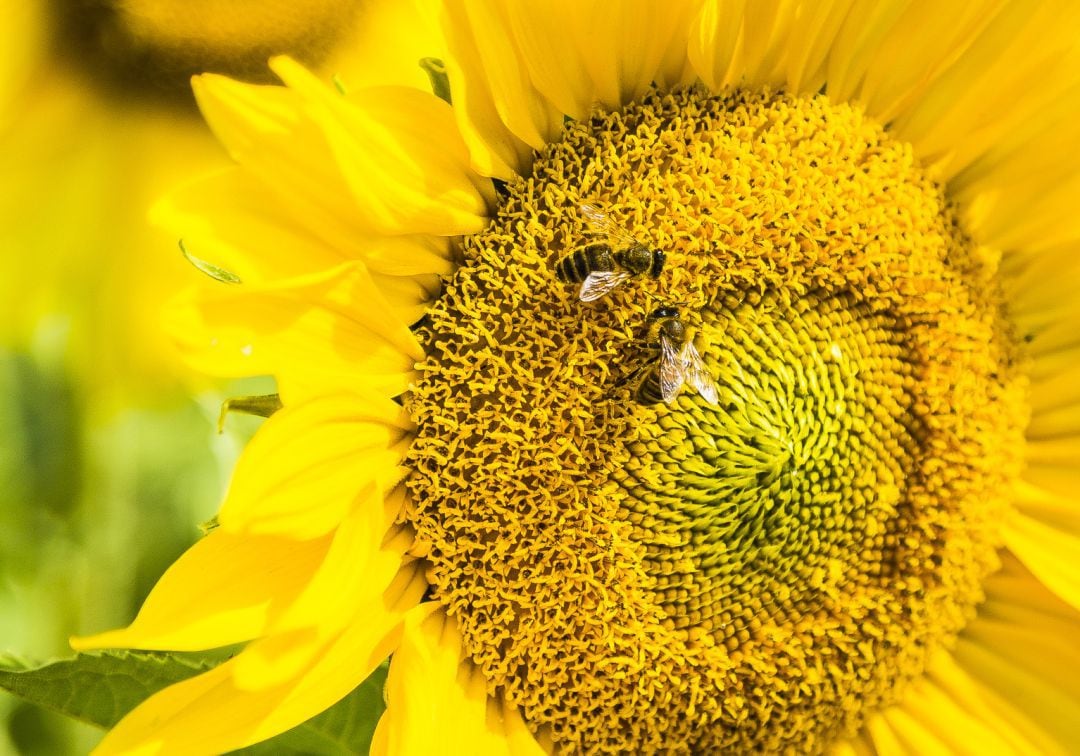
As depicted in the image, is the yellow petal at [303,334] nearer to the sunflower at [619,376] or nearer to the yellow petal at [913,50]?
the sunflower at [619,376]

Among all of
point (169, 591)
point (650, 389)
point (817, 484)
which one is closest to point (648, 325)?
point (650, 389)

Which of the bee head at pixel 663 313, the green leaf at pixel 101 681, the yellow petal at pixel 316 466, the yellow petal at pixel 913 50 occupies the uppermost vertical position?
the yellow petal at pixel 913 50

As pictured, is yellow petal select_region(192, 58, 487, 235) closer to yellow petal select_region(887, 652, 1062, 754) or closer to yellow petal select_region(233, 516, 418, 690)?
yellow petal select_region(233, 516, 418, 690)

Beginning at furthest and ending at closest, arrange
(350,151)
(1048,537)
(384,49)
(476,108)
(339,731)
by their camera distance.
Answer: (384,49), (1048,537), (339,731), (476,108), (350,151)

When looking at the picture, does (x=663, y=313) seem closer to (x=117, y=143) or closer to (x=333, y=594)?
(x=333, y=594)

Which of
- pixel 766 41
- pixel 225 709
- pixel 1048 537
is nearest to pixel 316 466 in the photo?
pixel 225 709

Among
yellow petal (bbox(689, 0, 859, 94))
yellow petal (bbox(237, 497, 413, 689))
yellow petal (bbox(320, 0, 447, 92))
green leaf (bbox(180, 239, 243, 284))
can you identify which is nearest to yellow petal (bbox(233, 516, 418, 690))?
yellow petal (bbox(237, 497, 413, 689))

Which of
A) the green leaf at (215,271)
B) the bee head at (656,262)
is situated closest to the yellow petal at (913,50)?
the bee head at (656,262)
